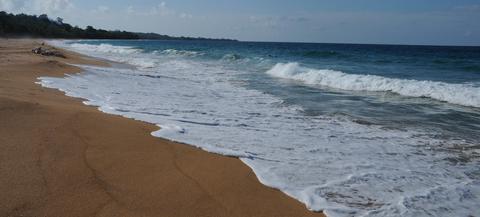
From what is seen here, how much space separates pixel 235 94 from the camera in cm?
1151

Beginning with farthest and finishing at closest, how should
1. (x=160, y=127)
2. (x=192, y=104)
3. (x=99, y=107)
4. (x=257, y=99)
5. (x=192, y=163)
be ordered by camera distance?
(x=257, y=99) → (x=192, y=104) → (x=99, y=107) → (x=160, y=127) → (x=192, y=163)

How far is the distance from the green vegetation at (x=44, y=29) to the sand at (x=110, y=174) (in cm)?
7457

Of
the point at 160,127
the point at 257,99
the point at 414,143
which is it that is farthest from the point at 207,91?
the point at 414,143

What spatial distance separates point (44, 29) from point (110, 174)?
313ft

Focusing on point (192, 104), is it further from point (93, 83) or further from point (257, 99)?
point (93, 83)

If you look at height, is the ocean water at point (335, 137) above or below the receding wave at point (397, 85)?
below

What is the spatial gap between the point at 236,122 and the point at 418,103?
667cm

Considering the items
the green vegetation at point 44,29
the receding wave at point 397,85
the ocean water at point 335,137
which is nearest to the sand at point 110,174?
the ocean water at point 335,137

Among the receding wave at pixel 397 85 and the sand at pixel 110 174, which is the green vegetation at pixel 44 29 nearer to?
the receding wave at pixel 397 85

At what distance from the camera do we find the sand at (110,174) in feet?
11.1

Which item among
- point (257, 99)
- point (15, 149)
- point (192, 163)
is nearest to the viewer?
point (15, 149)

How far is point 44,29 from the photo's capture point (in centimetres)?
8869

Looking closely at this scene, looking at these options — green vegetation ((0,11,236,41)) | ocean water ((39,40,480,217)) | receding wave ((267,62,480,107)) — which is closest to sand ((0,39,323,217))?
ocean water ((39,40,480,217))

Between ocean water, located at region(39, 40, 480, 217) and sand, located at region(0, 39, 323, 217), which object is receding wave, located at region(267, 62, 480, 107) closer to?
ocean water, located at region(39, 40, 480, 217)
